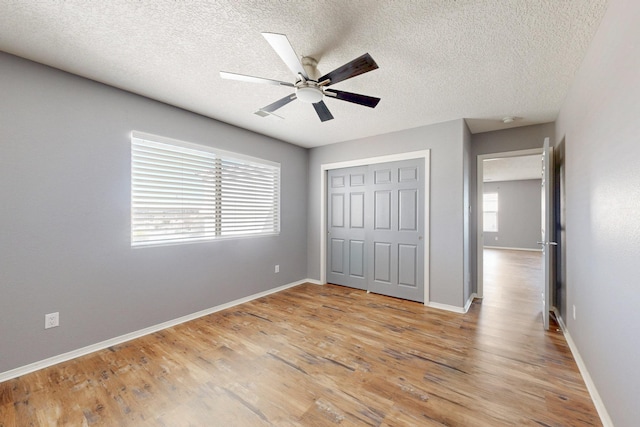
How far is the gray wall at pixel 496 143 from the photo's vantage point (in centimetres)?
353

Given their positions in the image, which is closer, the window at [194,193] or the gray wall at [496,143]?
the window at [194,193]

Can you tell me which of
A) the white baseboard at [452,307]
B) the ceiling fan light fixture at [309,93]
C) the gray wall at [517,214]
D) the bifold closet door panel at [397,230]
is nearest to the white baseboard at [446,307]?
the white baseboard at [452,307]

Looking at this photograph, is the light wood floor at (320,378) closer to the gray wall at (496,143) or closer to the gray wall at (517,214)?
the gray wall at (496,143)

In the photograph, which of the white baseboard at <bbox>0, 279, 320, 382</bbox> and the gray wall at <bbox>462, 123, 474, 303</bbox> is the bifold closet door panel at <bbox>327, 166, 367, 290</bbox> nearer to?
the gray wall at <bbox>462, 123, 474, 303</bbox>

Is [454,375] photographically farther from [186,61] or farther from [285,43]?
[186,61]

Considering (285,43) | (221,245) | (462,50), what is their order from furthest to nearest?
1. (221,245)
2. (462,50)
3. (285,43)

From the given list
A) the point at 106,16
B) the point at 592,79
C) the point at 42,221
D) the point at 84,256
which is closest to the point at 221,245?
the point at 84,256

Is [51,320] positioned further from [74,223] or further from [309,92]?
[309,92]

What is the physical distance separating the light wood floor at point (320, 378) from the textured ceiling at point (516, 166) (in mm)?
4130

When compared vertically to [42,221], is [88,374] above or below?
below

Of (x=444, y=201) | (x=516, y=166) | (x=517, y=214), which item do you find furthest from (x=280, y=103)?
(x=517, y=214)

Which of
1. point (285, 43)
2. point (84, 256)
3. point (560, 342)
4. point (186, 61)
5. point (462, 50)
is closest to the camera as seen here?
point (285, 43)

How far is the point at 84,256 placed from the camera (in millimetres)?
2346

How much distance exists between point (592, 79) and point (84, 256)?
434cm
